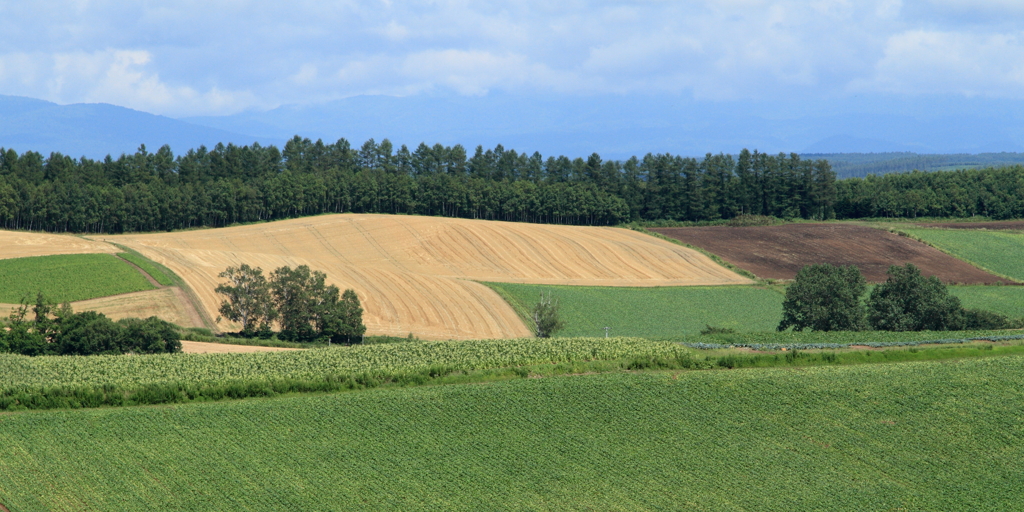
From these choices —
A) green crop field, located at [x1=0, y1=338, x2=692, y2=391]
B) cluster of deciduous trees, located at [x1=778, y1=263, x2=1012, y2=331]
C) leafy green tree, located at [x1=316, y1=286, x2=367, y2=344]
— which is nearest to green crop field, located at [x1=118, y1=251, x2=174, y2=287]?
leafy green tree, located at [x1=316, y1=286, x2=367, y2=344]

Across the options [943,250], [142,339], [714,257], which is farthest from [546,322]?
[943,250]

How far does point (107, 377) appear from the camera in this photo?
3972 centimetres

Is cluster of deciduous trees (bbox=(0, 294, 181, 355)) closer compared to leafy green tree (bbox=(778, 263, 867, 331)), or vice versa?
cluster of deciduous trees (bbox=(0, 294, 181, 355))

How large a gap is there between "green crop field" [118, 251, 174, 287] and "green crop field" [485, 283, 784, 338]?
2894 centimetres

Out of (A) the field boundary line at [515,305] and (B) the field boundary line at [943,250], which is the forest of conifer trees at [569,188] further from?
(A) the field boundary line at [515,305]

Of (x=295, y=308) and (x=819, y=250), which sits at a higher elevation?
(x=819, y=250)

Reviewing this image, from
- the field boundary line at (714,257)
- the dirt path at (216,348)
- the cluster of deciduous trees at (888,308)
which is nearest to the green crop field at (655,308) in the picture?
the field boundary line at (714,257)

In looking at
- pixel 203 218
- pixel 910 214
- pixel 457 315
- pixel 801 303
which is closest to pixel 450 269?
pixel 457 315

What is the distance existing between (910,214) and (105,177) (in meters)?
131

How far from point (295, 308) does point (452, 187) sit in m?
83.5

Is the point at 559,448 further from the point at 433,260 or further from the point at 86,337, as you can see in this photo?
the point at 433,260

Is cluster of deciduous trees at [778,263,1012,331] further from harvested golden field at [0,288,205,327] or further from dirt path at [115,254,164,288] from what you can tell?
dirt path at [115,254,164,288]

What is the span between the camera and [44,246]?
87.8 metres

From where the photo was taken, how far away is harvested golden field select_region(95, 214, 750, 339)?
72.1 metres
